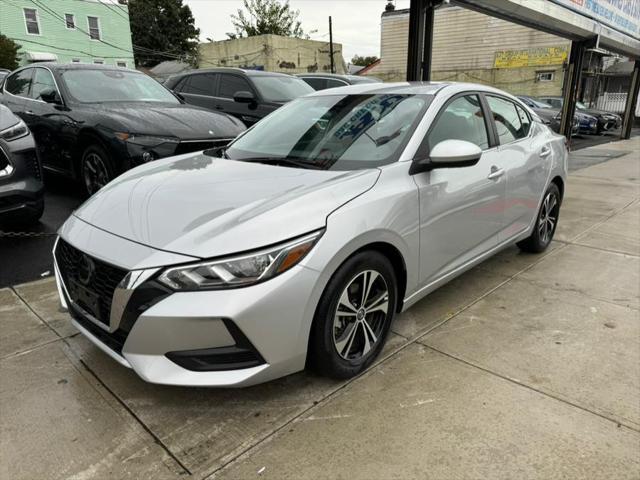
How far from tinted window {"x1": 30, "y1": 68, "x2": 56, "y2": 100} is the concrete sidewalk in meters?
3.49

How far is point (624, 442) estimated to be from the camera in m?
2.21

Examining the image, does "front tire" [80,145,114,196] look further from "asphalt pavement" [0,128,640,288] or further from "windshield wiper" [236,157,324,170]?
"windshield wiper" [236,157,324,170]

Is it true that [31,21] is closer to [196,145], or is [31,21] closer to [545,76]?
[545,76]

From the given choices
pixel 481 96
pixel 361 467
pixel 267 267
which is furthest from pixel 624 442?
pixel 481 96

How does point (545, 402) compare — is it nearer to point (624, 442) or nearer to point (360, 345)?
point (624, 442)

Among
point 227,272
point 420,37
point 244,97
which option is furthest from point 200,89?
point 227,272

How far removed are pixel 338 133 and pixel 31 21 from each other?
1352 inches

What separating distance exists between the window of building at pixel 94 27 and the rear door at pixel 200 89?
2852 centimetres

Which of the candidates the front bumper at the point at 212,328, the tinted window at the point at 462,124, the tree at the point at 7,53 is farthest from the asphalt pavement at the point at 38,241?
the tree at the point at 7,53

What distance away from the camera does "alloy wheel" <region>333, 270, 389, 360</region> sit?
247 centimetres

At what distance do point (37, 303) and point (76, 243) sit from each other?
142 cm

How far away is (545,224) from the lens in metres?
4.72

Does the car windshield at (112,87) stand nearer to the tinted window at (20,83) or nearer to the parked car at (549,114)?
the tinted window at (20,83)

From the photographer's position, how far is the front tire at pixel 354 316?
91.9 inches
